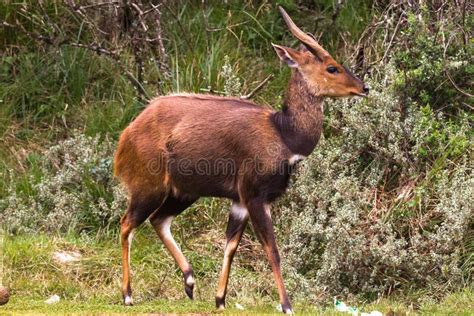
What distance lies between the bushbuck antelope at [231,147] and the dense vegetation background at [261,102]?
107 cm

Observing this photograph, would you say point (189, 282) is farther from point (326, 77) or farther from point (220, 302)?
point (326, 77)

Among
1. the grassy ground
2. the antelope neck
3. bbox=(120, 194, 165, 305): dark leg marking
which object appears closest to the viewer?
the antelope neck

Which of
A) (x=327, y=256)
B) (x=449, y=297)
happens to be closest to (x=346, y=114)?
(x=327, y=256)

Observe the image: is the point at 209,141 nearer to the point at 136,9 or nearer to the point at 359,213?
the point at 359,213

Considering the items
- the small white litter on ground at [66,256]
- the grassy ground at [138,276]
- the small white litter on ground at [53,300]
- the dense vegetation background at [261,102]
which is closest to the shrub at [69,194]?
the dense vegetation background at [261,102]

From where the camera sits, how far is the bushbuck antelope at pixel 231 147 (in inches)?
329

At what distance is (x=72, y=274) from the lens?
10.4m

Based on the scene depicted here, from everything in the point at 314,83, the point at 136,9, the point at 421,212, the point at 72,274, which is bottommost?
the point at 72,274

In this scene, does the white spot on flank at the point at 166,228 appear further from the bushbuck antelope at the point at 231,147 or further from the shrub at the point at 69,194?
the shrub at the point at 69,194

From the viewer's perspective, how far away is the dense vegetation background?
10.2m

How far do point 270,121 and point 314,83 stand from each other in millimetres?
459

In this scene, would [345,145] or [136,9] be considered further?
[136,9]

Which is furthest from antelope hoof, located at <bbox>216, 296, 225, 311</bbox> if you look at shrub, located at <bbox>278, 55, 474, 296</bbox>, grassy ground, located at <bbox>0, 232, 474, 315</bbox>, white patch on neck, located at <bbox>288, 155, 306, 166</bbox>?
shrub, located at <bbox>278, 55, 474, 296</bbox>

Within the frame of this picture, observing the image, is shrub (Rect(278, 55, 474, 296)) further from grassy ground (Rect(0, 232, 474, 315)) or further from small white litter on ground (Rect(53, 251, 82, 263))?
small white litter on ground (Rect(53, 251, 82, 263))
